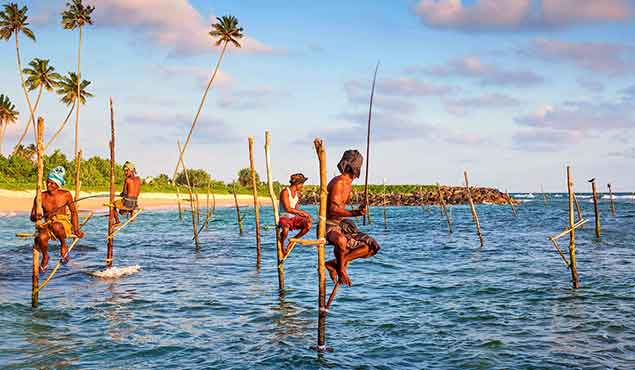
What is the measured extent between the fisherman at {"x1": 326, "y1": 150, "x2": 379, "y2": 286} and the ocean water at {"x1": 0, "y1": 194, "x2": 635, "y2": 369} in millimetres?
1997

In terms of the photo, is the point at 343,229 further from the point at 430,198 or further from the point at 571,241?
the point at 430,198

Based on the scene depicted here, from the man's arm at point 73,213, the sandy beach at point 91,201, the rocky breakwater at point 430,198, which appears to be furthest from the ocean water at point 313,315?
the rocky breakwater at point 430,198

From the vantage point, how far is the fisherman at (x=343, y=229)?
8.95 m

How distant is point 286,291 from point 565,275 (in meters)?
10.0

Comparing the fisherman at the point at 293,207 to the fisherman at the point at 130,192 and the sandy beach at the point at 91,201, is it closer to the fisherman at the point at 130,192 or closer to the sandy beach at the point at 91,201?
the fisherman at the point at 130,192

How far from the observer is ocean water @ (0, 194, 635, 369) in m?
10.2

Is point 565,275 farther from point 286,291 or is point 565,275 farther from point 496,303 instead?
point 286,291

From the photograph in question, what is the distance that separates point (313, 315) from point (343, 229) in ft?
16.8

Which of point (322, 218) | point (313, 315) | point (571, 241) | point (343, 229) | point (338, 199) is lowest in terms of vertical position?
point (313, 315)

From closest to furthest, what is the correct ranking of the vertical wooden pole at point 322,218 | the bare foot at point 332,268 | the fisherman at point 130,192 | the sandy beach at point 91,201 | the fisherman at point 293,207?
the bare foot at point 332,268
the vertical wooden pole at point 322,218
the fisherman at point 293,207
the fisherman at point 130,192
the sandy beach at point 91,201

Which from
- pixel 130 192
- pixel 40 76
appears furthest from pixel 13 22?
pixel 130 192

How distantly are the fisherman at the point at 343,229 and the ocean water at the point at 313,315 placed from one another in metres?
2.00

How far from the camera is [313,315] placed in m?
13.6

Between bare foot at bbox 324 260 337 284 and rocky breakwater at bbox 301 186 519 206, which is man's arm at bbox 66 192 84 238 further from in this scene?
rocky breakwater at bbox 301 186 519 206
